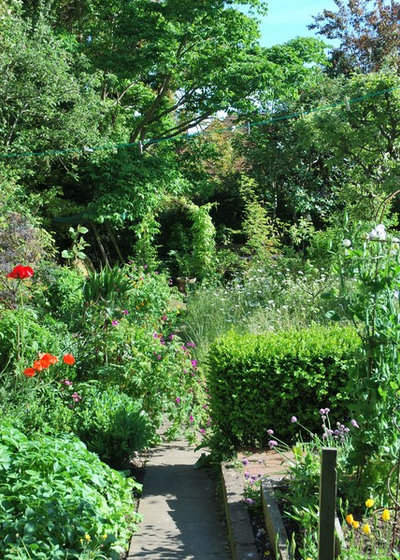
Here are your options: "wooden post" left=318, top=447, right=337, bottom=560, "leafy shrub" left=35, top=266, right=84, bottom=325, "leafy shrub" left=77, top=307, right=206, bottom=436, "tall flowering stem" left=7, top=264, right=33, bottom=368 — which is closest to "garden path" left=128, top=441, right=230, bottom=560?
"leafy shrub" left=77, top=307, right=206, bottom=436

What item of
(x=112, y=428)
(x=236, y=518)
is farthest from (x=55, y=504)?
(x=112, y=428)

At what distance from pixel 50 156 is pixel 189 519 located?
980 centimetres

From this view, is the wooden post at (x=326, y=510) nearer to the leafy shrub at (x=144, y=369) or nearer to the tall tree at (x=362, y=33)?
the leafy shrub at (x=144, y=369)

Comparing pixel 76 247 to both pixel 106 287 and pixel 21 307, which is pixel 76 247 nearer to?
pixel 106 287

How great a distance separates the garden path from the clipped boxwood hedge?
0.41 meters

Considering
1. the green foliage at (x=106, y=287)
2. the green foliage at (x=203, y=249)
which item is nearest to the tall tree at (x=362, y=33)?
the green foliage at (x=203, y=249)

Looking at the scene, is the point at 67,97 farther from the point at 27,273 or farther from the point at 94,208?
the point at 27,273

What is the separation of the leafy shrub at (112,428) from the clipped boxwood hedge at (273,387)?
59cm

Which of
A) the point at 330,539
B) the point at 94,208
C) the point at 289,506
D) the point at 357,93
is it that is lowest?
the point at 289,506

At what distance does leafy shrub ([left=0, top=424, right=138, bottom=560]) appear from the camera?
2822mm

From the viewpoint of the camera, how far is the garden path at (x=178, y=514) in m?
3.57

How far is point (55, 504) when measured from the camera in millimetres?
2904

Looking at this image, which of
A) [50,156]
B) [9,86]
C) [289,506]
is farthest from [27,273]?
[50,156]

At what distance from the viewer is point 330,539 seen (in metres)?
2.06
